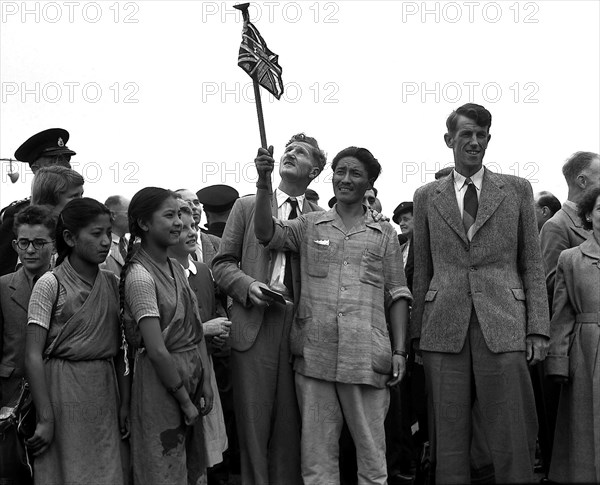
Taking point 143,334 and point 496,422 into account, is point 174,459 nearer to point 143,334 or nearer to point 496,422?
point 143,334

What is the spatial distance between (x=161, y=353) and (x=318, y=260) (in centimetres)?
126

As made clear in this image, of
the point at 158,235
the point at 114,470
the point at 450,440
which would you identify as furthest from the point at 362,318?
the point at 114,470

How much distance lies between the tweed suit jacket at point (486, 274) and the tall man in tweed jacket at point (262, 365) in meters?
0.84

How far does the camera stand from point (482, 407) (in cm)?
602

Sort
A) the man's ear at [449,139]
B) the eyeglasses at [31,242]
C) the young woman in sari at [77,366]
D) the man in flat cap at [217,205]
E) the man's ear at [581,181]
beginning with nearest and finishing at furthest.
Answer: the young woman in sari at [77,366]
the eyeglasses at [31,242]
the man's ear at [449,139]
the man's ear at [581,181]
the man in flat cap at [217,205]

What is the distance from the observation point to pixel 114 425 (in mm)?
5617

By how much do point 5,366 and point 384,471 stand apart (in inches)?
89.9

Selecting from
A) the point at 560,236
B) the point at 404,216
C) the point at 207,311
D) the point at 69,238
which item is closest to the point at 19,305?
the point at 69,238

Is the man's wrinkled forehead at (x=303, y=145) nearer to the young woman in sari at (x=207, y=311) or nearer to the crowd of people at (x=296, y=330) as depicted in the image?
the crowd of people at (x=296, y=330)

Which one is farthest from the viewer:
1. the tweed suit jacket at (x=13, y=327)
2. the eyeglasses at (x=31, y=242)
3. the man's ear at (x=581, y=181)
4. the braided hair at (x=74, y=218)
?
the man's ear at (x=581, y=181)

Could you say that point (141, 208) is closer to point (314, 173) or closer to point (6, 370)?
point (6, 370)

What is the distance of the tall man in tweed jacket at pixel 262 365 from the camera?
6.22 meters

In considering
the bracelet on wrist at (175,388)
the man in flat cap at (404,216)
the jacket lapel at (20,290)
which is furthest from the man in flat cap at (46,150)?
the man in flat cap at (404,216)

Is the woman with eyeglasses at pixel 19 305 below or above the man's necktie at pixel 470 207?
below
